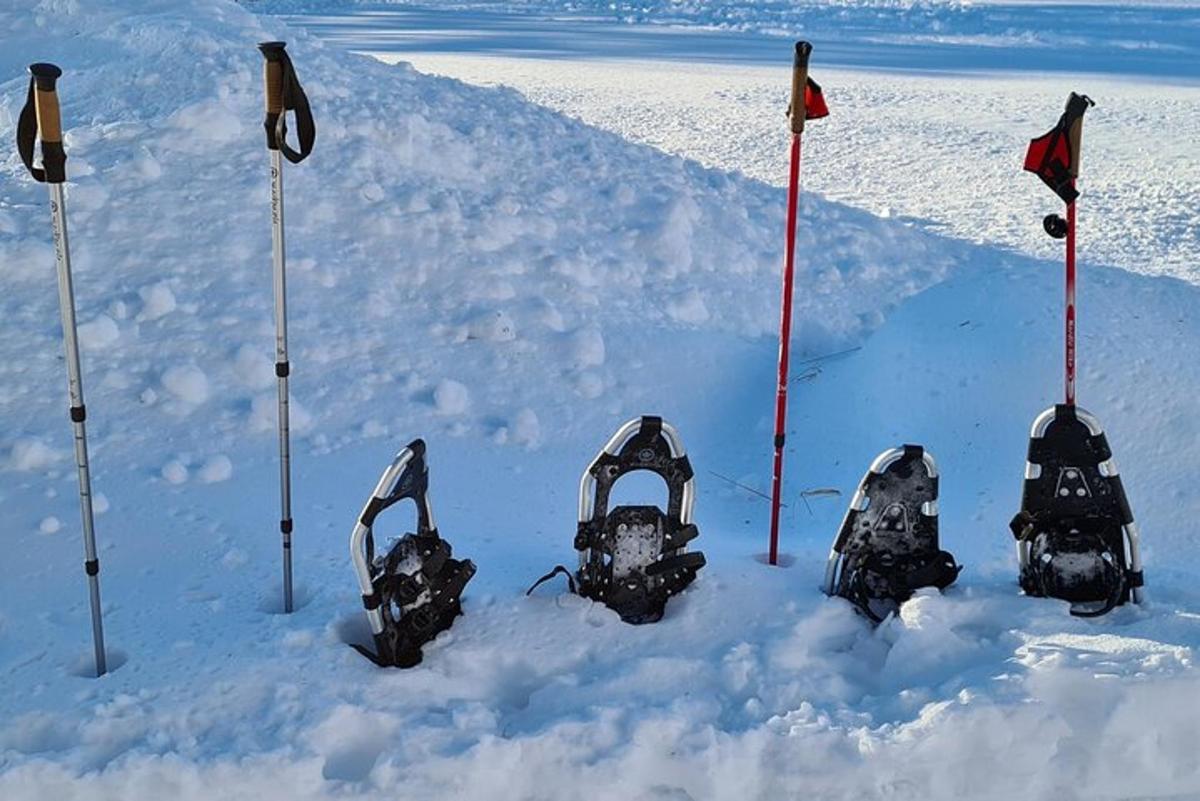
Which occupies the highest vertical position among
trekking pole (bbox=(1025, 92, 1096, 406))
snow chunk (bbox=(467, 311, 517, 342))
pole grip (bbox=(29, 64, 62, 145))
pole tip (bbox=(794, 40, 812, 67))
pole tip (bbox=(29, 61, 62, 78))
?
pole tip (bbox=(794, 40, 812, 67))

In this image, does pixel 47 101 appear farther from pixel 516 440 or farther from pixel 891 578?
pixel 891 578

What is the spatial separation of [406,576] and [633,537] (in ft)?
3.19

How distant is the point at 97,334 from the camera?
22.1 ft

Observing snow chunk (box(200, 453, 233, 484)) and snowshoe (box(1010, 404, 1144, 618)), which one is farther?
snow chunk (box(200, 453, 233, 484))

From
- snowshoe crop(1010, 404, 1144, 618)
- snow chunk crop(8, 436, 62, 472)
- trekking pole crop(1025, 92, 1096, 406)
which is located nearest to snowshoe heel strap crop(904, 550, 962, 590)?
snowshoe crop(1010, 404, 1144, 618)

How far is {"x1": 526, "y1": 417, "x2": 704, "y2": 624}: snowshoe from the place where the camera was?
A: 5.14m

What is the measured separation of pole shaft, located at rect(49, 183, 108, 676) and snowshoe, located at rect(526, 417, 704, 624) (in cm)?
172

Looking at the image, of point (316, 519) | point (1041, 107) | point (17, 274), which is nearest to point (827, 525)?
point (316, 519)

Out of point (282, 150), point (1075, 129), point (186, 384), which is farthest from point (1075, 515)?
point (186, 384)

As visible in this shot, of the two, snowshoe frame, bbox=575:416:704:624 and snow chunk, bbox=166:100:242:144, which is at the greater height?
snow chunk, bbox=166:100:242:144

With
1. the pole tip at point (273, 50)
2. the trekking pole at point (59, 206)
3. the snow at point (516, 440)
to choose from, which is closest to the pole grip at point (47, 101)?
the trekking pole at point (59, 206)

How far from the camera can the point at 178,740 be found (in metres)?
4.23

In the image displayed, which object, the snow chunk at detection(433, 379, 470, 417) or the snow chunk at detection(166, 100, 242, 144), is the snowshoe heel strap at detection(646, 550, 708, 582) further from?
the snow chunk at detection(166, 100, 242, 144)

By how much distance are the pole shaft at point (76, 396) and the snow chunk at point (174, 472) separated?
1311 millimetres
